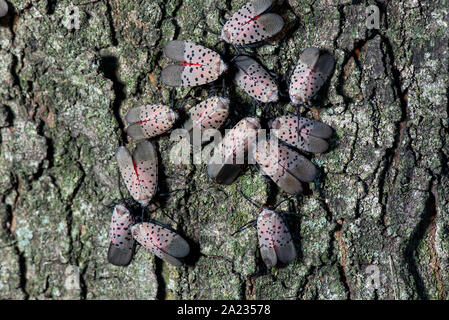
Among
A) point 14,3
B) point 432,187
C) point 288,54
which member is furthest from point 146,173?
point 432,187

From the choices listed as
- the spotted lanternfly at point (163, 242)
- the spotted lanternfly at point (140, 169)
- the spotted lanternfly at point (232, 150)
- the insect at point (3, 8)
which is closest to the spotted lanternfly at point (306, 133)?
the spotted lanternfly at point (232, 150)

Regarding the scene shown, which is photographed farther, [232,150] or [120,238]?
[120,238]

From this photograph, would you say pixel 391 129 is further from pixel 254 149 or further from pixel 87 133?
pixel 87 133

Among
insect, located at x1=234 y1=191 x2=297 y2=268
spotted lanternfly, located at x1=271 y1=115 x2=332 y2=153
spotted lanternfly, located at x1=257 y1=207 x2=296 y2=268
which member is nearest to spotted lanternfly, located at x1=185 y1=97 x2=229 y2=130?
spotted lanternfly, located at x1=271 y1=115 x2=332 y2=153

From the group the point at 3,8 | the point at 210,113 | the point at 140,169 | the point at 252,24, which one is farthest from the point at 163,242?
the point at 3,8

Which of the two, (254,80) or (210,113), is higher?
(254,80)

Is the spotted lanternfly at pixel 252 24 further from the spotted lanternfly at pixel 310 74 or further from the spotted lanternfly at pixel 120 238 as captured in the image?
the spotted lanternfly at pixel 120 238

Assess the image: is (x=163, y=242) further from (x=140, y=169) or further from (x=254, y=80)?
(x=254, y=80)
